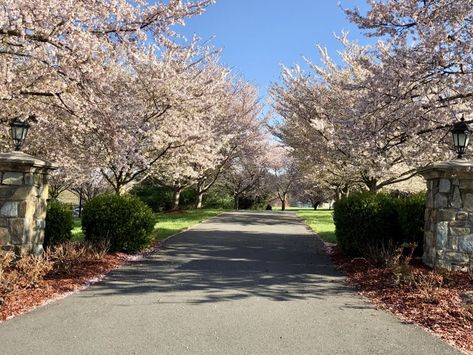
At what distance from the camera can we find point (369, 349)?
429 centimetres

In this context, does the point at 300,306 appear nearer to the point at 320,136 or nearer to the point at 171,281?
the point at 171,281

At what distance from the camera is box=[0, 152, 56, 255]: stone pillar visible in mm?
7430

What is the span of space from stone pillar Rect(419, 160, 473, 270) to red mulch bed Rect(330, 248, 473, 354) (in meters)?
0.30

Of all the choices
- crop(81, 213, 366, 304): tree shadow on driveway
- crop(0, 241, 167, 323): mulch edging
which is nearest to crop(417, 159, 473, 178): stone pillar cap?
crop(81, 213, 366, 304): tree shadow on driveway

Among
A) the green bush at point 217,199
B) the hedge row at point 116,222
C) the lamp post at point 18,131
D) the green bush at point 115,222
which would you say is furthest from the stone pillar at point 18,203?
the green bush at point 217,199

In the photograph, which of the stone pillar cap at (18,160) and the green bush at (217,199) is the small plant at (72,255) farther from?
the green bush at (217,199)

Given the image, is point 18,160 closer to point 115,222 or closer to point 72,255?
point 72,255

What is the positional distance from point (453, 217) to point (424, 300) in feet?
7.17

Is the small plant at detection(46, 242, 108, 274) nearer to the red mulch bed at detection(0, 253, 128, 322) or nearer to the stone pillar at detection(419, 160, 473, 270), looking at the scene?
the red mulch bed at detection(0, 253, 128, 322)

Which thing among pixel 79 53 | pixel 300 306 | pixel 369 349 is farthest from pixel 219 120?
pixel 369 349

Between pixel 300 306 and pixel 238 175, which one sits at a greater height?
pixel 238 175

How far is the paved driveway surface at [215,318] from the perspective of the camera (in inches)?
169

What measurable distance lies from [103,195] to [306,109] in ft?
34.0

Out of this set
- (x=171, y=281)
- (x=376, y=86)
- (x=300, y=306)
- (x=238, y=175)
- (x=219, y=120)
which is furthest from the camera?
(x=238, y=175)
